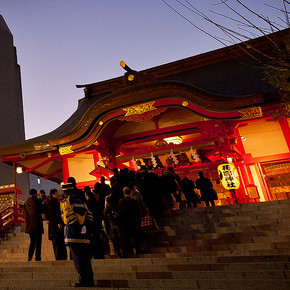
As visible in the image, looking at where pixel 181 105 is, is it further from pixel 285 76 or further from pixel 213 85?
pixel 285 76

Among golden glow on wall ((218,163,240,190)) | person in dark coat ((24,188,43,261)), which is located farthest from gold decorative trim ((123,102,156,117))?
person in dark coat ((24,188,43,261))

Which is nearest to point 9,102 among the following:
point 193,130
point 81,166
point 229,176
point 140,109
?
point 81,166

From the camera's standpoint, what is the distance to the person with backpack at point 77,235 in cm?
393

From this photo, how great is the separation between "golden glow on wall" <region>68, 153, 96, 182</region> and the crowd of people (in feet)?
20.2

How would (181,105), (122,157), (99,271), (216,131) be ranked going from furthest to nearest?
(122,157), (216,131), (181,105), (99,271)

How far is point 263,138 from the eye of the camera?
434 inches

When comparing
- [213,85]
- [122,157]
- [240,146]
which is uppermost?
[213,85]

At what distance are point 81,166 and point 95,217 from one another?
7.35 meters

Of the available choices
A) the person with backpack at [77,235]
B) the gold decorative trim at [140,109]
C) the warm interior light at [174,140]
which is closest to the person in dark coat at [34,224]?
the person with backpack at [77,235]

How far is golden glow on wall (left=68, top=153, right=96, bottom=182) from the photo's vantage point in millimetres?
13391

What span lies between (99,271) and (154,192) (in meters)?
3.08

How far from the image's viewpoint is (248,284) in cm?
332

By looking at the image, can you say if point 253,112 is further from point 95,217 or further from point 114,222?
point 95,217

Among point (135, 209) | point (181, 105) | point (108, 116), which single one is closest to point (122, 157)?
point (108, 116)
